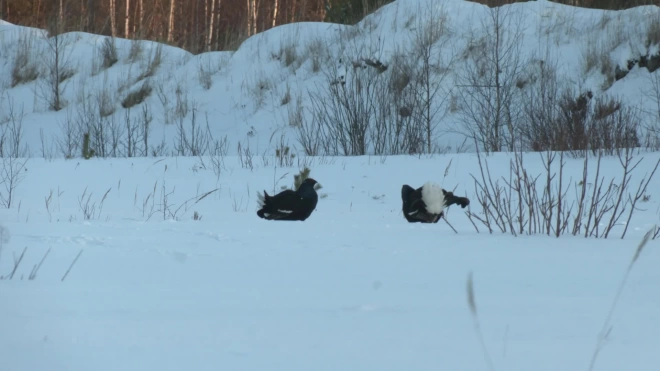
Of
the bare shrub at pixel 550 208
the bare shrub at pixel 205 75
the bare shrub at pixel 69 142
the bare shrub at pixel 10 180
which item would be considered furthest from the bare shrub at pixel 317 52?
the bare shrub at pixel 550 208

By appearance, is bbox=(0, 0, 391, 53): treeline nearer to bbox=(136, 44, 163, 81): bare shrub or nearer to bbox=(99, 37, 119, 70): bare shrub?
bbox=(99, 37, 119, 70): bare shrub

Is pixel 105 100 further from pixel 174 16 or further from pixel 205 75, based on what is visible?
pixel 174 16

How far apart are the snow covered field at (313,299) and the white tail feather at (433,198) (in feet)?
3.55

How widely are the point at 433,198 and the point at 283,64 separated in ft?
36.2

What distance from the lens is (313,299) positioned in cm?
201

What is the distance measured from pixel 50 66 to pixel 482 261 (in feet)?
51.2

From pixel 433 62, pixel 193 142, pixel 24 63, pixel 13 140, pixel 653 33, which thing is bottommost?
pixel 13 140

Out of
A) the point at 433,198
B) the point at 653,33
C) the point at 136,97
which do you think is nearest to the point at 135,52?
the point at 136,97

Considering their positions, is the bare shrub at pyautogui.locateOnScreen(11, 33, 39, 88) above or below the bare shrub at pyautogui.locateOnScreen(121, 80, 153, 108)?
above

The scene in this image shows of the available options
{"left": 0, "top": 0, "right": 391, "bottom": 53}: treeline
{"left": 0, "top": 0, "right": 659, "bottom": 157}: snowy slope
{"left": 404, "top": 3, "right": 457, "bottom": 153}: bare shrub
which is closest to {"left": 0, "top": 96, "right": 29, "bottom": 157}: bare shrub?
{"left": 0, "top": 0, "right": 659, "bottom": 157}: snowy slope

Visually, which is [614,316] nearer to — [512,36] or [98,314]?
[98,314]

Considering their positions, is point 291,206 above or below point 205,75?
below

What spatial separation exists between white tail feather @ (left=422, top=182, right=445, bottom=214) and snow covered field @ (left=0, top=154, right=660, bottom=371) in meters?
1.08

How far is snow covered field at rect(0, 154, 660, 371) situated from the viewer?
4.79 ft
